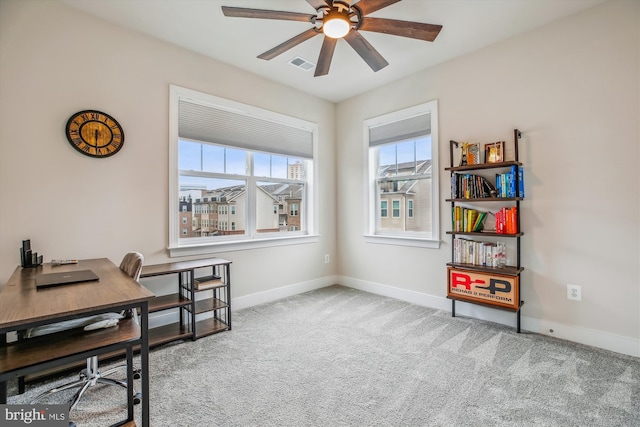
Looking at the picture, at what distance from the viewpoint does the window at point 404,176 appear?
3.55 metres

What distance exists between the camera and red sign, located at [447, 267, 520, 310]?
2.72 meters

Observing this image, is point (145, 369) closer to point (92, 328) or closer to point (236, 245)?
point (92, 328)

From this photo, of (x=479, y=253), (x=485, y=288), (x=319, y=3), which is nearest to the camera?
(x=319, y=3)

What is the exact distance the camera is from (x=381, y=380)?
81.3 inches

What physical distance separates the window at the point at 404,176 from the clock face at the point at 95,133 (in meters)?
2.90

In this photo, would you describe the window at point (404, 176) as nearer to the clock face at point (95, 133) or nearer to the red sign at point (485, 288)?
the red sign at point (485, 288)

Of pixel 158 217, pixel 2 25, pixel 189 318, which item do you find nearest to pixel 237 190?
pixel 158 217

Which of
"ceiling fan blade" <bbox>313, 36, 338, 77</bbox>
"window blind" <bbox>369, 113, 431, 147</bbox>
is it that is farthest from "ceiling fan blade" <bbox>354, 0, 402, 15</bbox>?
"window blind" <bbox>369, 113, 431, 147</bbox>

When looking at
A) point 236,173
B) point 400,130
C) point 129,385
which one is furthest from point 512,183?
point 129,385

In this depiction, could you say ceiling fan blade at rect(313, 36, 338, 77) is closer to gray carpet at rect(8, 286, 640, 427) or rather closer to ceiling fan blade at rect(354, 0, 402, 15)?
ceiling fan blade at rect(354, 0, 402, 15)

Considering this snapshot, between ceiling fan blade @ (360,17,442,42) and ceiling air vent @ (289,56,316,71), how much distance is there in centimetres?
115

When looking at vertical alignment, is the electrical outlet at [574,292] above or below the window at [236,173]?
below

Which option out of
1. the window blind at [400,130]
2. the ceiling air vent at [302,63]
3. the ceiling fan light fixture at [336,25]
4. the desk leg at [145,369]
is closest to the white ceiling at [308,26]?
the ceiling air vent at [302,63]

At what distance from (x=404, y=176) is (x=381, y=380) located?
8.27 feet
